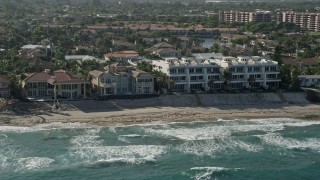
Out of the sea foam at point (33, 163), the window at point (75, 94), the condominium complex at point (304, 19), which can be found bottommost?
the sea foam at point (33, 163)

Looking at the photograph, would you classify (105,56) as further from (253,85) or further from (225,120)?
(225,120)

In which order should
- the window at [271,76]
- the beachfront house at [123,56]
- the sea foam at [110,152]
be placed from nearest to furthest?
the sea foam at [110,152], the window at [271,76], the beachfront house at [123,56]

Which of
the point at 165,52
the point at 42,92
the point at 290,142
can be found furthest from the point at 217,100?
the point at 165,52

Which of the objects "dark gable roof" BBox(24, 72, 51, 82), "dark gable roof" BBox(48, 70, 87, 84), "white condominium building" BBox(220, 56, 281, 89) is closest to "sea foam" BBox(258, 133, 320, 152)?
"white condominium building" BBox(220, 56, 281, 89)

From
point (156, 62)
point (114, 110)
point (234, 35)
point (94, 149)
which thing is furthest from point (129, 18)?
point (94, 149)

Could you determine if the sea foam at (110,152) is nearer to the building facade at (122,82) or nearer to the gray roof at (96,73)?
the building facade at (122,82)

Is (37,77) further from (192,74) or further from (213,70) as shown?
(213,70)

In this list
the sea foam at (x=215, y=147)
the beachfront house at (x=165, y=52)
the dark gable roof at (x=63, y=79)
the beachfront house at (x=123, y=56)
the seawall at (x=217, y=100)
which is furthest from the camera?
the beachfront house at (x=165, y=52)

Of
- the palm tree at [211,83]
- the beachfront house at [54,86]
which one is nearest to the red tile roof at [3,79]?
the beachfront house at [54,86]
